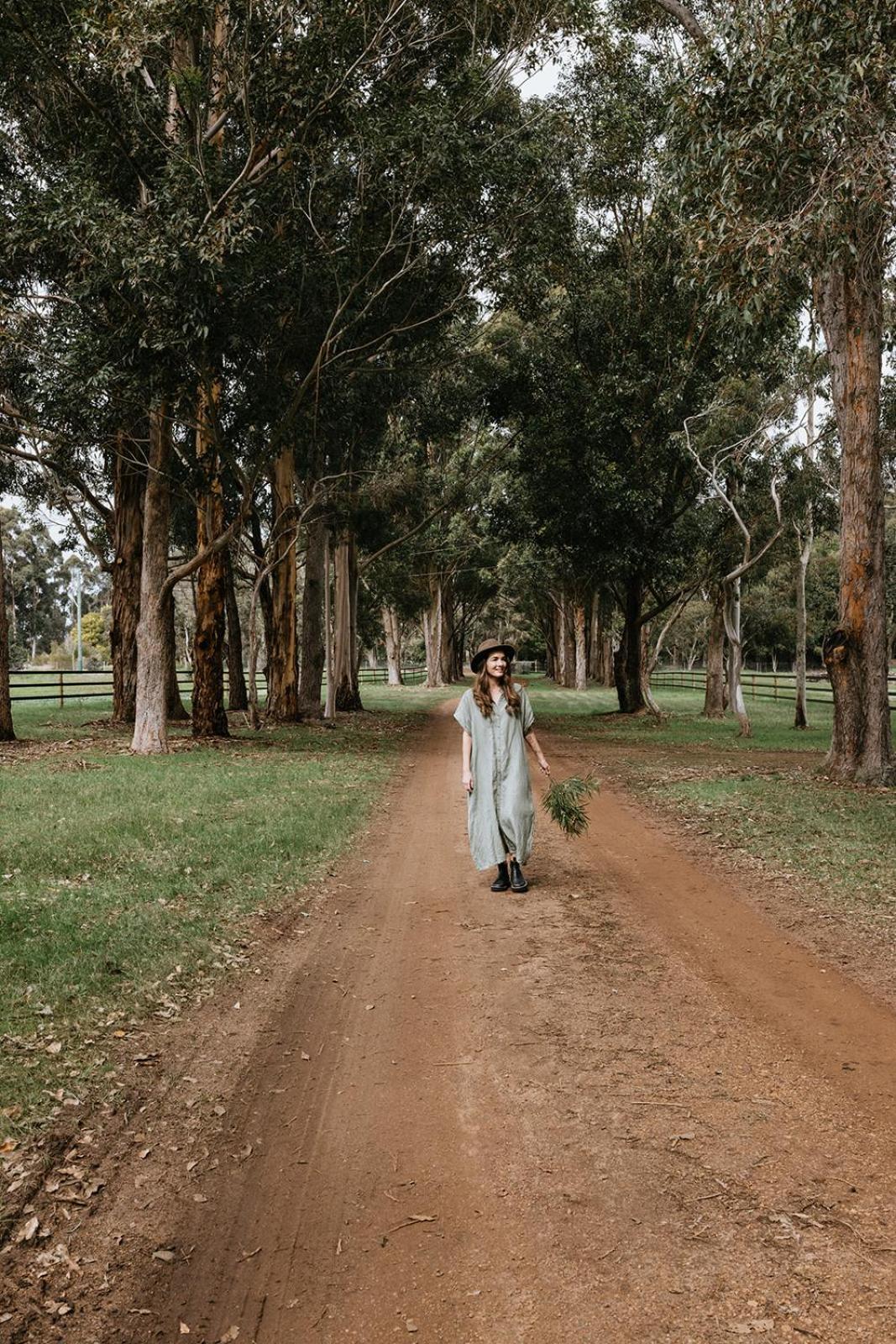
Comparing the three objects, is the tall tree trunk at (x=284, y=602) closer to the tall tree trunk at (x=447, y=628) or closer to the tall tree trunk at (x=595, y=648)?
the tall tree trunk at (x=447, y=628)

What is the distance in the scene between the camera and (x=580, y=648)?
157 feet

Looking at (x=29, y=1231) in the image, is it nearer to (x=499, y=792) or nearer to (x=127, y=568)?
(x=499, y=792)

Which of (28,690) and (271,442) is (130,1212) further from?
(28,690)

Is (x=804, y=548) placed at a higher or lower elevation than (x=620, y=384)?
lower

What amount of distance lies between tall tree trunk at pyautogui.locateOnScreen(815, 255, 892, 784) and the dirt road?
25.7 feet

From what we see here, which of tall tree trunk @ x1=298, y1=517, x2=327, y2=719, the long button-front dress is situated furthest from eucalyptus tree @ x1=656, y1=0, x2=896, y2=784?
tall tree trunk @ x1=298, y1=517, x2=327, y2=719

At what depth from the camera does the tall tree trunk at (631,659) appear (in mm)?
27688

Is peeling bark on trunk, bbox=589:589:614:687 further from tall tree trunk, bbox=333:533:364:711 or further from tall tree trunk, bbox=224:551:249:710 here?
tall tree trunk, bbox=224:551:249:710

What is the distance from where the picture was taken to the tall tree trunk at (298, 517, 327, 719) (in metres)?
23.6

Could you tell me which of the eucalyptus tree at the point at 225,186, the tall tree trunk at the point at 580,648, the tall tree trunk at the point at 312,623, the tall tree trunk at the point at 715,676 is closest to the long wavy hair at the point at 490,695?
the eucalyptus tree at the point at 225,186

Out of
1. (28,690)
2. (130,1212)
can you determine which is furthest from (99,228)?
(28,690)

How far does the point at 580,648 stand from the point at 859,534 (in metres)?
34.7

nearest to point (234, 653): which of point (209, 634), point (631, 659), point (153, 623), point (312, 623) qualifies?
point (312, 623)

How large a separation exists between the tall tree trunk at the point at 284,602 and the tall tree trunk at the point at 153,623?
4283 mm
